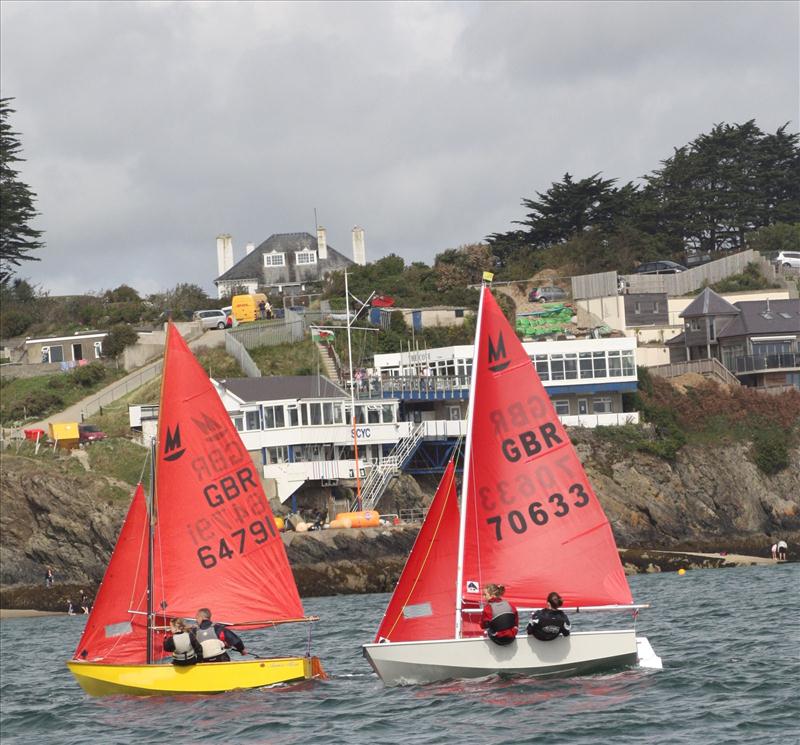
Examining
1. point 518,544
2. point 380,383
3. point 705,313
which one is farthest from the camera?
point 705,313

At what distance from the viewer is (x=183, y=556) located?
33.2 metres

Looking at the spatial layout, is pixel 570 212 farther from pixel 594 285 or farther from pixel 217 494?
pixel 217 494

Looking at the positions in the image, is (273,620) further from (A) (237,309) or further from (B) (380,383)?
(A) (237,309)

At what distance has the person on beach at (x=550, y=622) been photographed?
3025cm

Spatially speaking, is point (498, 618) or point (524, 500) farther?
point (524, 500)

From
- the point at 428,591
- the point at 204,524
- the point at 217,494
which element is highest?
the point at 217,494

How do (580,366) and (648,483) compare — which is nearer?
(648,483)

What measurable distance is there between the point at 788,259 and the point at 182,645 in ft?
305

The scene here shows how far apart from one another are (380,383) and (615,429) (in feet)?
44.3

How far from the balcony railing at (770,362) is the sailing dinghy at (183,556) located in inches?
2620

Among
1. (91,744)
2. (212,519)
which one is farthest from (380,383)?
(91,744)

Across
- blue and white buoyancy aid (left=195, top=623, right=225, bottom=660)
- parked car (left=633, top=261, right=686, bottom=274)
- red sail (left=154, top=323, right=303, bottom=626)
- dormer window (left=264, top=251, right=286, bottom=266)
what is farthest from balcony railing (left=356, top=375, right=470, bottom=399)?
blue and white buoyancy aid (left=195, top=623, right=225, bottom=660)

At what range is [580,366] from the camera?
89.5m

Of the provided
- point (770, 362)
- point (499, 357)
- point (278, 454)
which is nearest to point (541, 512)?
point (499, 357)
